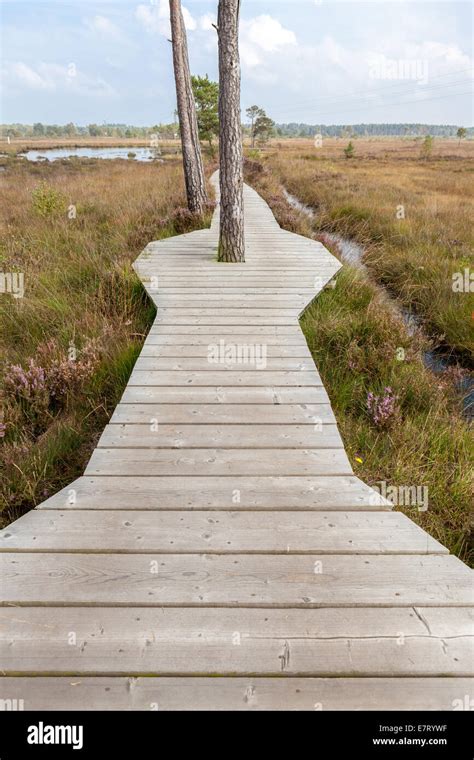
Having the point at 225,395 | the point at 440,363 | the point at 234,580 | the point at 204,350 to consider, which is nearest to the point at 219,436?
the point at 225,395

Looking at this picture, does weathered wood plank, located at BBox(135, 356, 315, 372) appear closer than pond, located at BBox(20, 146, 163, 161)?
Yes

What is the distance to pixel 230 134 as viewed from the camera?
5859mm

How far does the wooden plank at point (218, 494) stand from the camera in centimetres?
223

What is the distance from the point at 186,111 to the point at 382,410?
30.0 feet

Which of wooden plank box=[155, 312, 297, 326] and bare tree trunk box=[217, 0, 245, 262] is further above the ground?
bare tree trunk box=[217, 0, 245, 262]

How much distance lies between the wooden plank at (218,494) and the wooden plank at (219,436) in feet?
1.02

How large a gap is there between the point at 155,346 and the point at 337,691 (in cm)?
313

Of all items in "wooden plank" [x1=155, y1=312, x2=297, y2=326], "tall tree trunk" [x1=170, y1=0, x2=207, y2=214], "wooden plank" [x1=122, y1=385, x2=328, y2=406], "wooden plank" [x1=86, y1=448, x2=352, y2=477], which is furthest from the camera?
"tall tree trunk" [x1=170, y1=0, x2=207, y2=214]

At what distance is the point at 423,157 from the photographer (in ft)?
169

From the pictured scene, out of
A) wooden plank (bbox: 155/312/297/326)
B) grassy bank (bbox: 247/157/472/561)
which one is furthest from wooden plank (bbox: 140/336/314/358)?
grassy bank (bbox: 247/157/472/561)

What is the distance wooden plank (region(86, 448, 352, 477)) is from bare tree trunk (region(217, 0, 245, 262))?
4533 mm

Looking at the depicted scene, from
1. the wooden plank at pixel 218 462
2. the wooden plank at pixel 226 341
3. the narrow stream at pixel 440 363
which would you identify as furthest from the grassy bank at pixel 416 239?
the wooden plank at pixel 218 462

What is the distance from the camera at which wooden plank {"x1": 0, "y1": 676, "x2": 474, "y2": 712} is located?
4.61 feet

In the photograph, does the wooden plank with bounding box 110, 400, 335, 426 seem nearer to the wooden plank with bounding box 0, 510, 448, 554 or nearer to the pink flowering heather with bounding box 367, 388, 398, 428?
the pink flowering heather with bounding box 367, 388, 398, 428
